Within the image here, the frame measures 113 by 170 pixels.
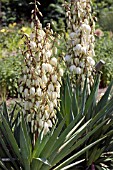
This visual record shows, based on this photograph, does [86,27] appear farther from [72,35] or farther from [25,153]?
[25,153]

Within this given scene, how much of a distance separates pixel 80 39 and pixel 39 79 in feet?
2.24

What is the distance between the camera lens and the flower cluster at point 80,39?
3.38m

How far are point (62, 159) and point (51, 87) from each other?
29.7 inches

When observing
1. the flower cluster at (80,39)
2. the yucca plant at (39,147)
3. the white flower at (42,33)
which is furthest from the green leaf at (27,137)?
the flower cluster at (80,39)

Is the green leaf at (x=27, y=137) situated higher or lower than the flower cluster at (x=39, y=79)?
lower

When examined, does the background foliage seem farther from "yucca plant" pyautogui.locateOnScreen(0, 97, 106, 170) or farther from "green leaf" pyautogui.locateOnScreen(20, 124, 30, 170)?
"green leaf" pyautogui.locateOnScreen(20, 124, 30, 170)

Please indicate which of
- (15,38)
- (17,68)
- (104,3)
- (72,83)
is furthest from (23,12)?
(72,83)

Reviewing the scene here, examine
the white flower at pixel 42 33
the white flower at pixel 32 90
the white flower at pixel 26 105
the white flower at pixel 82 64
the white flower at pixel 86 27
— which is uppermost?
the white flower at pixel 42 33

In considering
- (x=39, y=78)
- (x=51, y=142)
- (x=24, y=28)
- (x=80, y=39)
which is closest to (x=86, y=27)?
(x=80, y=39)

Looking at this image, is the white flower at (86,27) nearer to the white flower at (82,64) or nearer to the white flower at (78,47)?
the white flower at (78,47)

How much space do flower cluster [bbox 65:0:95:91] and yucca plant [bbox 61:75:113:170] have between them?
14 centimetres

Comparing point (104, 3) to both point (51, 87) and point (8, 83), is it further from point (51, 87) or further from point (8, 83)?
point (51, 87)

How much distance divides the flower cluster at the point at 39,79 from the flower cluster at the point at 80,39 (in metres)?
0.45

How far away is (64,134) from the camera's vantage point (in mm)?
3031
